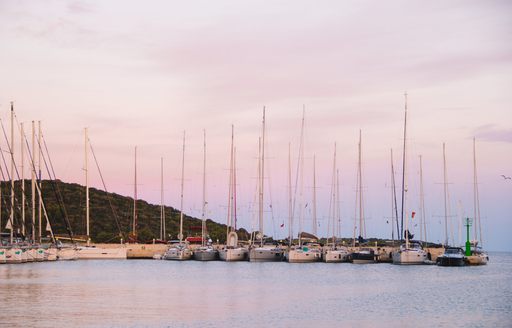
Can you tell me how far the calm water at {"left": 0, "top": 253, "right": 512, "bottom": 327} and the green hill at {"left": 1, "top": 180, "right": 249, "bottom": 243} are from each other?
5843 cm

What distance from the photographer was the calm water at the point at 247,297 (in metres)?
40.7

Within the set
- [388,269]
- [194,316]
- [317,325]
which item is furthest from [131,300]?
[388,269]

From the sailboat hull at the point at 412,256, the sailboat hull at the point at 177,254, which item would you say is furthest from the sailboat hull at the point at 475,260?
the sailboat hull at the point at 177,254

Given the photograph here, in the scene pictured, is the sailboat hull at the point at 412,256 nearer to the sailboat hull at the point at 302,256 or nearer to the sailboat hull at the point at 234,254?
the sailboat hull at the point at 302,256

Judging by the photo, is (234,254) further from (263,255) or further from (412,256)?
(412,256)

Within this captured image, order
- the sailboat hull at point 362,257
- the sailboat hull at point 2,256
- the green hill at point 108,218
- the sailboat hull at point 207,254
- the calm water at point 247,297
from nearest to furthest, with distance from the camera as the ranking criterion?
the calm water at point 247,297
the sailboat hull at point 2,256
the sailboat hull at point 362,257
the sailboat hull at point 207,254
the green hill at point 108,218

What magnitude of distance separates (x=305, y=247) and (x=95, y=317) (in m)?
59.3

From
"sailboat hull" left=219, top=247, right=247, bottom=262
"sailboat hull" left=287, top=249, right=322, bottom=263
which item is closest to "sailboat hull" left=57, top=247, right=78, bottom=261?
"sailboat hull" left=219, top=247, right=247, bottom=262

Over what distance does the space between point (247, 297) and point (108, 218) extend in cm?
11686

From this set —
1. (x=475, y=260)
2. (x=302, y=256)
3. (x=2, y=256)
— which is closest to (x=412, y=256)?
(x=475, y=260)

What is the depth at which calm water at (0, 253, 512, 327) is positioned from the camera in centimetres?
4072

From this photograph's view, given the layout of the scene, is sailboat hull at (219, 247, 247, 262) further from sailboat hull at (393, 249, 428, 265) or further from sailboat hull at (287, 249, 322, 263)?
sailboat hull at (393, 249, 428, 265)

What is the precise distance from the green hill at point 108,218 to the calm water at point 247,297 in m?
58.4

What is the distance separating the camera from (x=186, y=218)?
7249 inches
